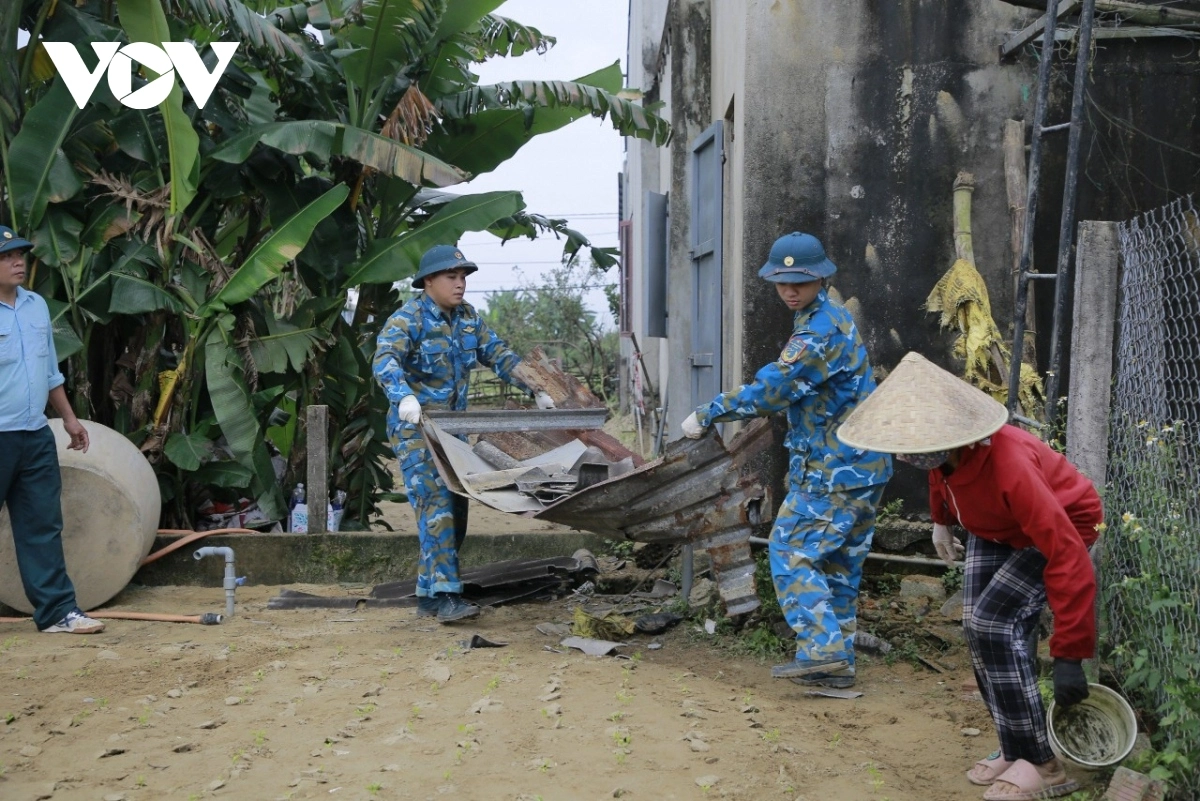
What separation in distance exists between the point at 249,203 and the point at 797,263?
5375 millimetres

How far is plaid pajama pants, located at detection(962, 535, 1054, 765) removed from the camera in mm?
3750

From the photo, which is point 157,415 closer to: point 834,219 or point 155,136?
point 155,136

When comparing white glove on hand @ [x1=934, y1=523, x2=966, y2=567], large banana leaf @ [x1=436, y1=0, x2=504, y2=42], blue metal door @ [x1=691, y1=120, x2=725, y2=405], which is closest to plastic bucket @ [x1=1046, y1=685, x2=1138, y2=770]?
white glove on hand @ [x1=934, y1=523, x2=966, y2=567]

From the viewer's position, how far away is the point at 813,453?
5.33 m

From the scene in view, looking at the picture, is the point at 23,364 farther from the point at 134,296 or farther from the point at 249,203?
the point at 249,203

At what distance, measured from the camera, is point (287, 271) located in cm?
927

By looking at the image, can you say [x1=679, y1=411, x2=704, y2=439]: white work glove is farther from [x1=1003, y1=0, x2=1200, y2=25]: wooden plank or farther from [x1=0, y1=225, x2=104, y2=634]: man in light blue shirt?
[x1=0, y1=225, x2=104, y2=634]: man in light blue shirt

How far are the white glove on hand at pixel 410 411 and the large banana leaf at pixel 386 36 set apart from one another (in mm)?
3376

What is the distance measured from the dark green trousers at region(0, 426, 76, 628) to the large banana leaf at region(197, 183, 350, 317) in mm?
1672

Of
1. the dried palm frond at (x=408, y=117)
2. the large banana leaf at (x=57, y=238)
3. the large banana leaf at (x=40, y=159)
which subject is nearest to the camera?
the large banana leaf at (x=40, y=159)

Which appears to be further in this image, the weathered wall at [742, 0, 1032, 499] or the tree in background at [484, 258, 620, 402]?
the tree in background at [484, 258, 620, 402]

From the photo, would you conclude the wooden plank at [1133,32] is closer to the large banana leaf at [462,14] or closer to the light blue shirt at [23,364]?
the large banana leaf at [462,14]

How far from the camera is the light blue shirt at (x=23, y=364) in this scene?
20.3 ft

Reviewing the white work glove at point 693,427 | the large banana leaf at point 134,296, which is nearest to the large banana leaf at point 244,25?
the large banana leaf at point 134,296
